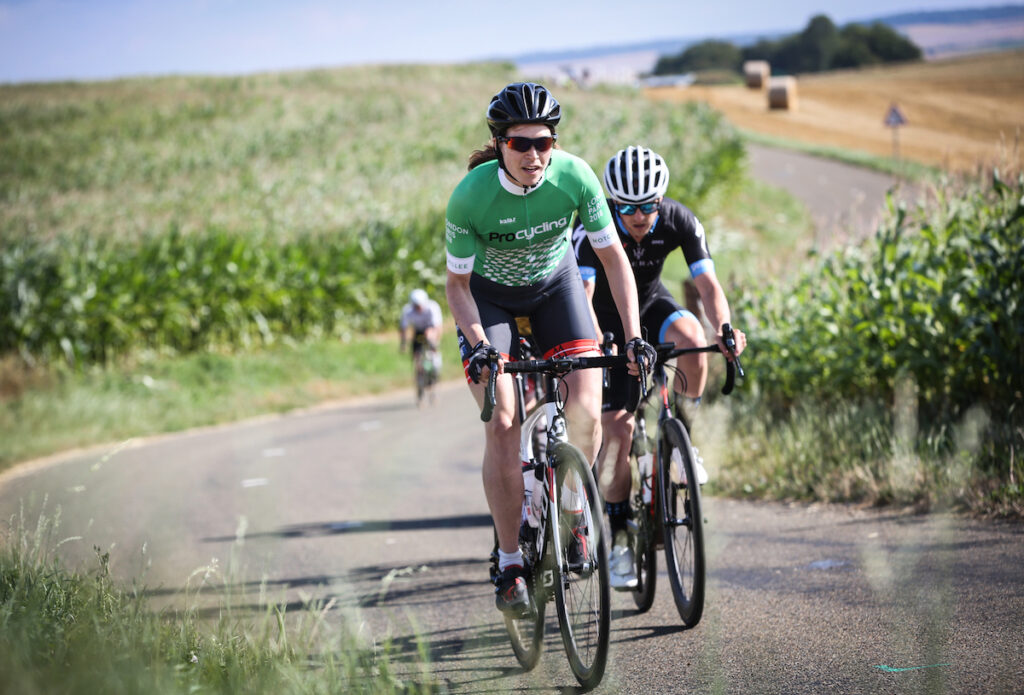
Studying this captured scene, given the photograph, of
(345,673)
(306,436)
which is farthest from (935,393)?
(306,436)

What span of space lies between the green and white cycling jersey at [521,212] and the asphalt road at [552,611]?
71.5 inches

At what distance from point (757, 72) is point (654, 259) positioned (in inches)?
2471

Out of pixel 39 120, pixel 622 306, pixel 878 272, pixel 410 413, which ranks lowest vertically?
pixel 410 413

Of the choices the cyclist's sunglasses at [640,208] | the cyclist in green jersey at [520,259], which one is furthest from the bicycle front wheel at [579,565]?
the cyclist's sunglasses at [640,208]

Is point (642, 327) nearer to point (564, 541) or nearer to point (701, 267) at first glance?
point (701, 267)

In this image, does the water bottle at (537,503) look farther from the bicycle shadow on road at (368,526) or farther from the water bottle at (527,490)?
the bicycle shadow on road at (368,526)

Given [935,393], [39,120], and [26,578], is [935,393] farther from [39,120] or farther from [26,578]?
[39,120]

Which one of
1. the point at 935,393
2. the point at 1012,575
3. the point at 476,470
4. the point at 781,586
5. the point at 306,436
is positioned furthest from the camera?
the point at 306,436

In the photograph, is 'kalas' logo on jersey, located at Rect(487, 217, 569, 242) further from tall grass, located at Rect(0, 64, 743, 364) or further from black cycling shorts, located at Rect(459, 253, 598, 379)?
tall grass, located at Rect(0, 64, 743, 364)

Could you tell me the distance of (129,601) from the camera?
4.49m

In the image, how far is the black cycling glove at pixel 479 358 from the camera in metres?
4.21

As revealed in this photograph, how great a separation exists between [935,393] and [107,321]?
16.1 m

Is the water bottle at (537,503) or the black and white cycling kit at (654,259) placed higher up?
the black and white cycling kit at (654,259)

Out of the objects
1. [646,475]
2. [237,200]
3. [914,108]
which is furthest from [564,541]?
[914,108]
